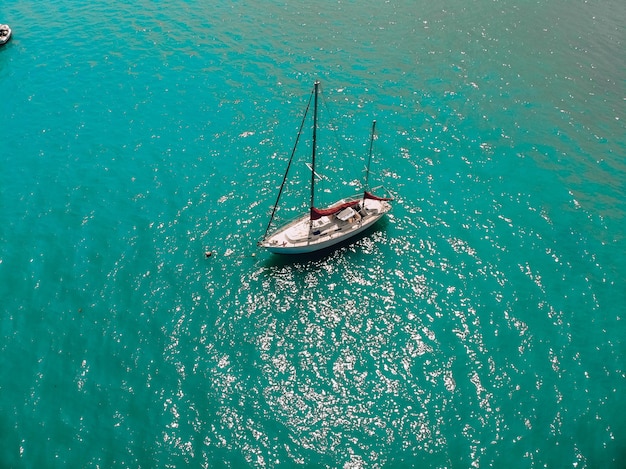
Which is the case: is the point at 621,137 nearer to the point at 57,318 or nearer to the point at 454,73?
the point at 454,73

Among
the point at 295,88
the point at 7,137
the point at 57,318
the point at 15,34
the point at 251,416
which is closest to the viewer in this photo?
the point at 251,416

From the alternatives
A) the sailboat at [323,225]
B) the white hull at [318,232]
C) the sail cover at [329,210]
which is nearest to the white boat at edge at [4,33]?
the sailboat at [323,225]

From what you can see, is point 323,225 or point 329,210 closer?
point 323,225

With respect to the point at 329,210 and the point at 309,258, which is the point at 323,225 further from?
the point at 309,258

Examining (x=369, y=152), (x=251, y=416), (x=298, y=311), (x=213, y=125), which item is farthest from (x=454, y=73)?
(x=251, y=416)

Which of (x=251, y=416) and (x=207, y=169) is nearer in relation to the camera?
(x=251, y=416)

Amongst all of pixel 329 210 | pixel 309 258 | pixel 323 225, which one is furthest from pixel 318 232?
pixel 309 258
